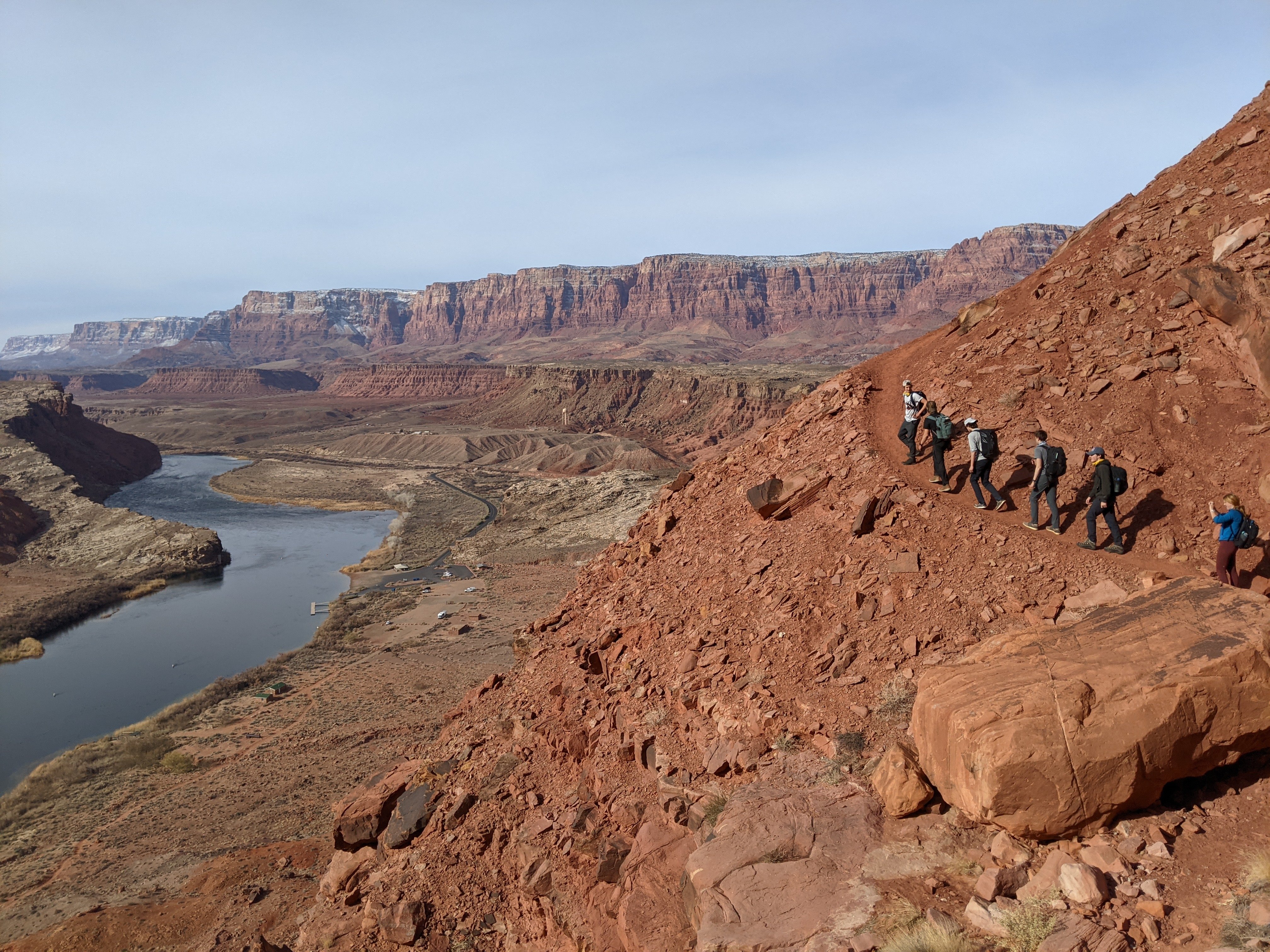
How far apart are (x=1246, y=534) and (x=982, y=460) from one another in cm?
340

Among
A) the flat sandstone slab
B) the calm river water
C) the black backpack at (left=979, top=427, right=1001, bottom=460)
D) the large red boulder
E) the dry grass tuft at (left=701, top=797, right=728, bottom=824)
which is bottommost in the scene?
the calm river water

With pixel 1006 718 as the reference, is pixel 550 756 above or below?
below

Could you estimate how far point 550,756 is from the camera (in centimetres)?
1184

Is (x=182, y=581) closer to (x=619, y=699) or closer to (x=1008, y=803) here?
(x=619, y=699)

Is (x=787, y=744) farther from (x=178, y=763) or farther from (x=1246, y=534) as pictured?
(x=178, y=763)

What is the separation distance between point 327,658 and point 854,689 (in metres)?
28.7

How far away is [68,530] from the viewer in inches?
2314

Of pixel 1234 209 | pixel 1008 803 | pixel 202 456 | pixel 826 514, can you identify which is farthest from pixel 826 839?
pixel 202 456

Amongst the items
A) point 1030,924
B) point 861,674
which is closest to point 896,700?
point 861,674

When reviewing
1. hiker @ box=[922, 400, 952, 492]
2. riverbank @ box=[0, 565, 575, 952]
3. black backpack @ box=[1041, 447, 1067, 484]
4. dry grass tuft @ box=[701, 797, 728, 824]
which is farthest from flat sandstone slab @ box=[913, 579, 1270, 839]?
riverbank @ box=[0, 565, 575, 952]

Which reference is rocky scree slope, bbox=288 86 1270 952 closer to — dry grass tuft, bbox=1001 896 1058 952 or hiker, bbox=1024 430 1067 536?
dry grass tuft, bbox=1001 896 1058 952

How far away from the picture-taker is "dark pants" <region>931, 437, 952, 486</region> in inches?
497

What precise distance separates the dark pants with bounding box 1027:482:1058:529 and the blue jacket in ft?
6.72

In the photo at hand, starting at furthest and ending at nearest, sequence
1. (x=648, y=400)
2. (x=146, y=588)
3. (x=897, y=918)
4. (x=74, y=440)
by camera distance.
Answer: (x=648, y=400), (x=74, y=440), (x=146, y=588), (x=897, y=918)
